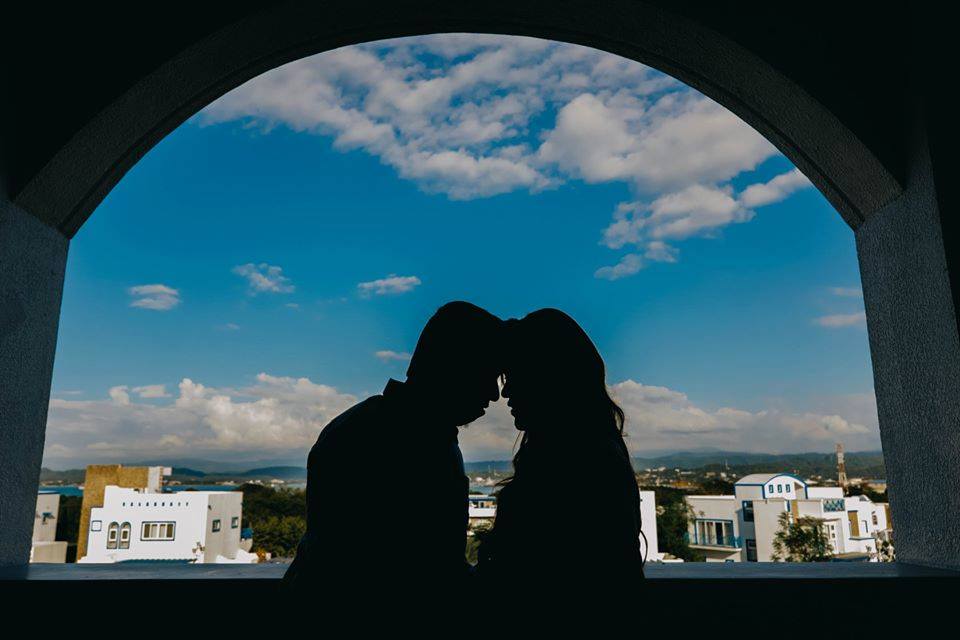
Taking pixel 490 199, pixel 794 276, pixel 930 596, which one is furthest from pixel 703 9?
pixel 490 199

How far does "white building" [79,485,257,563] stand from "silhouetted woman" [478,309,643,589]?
682cm

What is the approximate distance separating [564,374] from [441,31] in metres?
1.58

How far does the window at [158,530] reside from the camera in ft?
27.4

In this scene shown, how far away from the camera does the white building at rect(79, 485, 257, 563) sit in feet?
22.7

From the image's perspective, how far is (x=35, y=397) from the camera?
189 cm

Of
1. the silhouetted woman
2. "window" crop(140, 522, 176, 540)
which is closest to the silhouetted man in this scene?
the silhouetted woman

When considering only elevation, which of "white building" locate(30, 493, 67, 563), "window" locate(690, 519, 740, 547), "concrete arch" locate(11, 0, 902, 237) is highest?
"concrete arch" locate(11, 0, 902, 237)

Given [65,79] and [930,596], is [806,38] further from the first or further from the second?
[65,79]

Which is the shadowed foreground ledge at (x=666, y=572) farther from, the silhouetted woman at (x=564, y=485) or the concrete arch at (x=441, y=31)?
the concrete arch at (x=441, y=31)

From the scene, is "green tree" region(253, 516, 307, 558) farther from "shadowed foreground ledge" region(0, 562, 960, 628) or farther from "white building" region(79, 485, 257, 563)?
"white building" region(79, 485, 257, 563)

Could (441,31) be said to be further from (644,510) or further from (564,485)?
(644,510)

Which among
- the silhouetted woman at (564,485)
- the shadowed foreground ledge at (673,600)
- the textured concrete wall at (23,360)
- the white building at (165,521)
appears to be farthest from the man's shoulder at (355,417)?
the white building at (165,521)

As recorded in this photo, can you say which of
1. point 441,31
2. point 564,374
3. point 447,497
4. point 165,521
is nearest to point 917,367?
point 564,374

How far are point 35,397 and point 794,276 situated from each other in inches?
465
